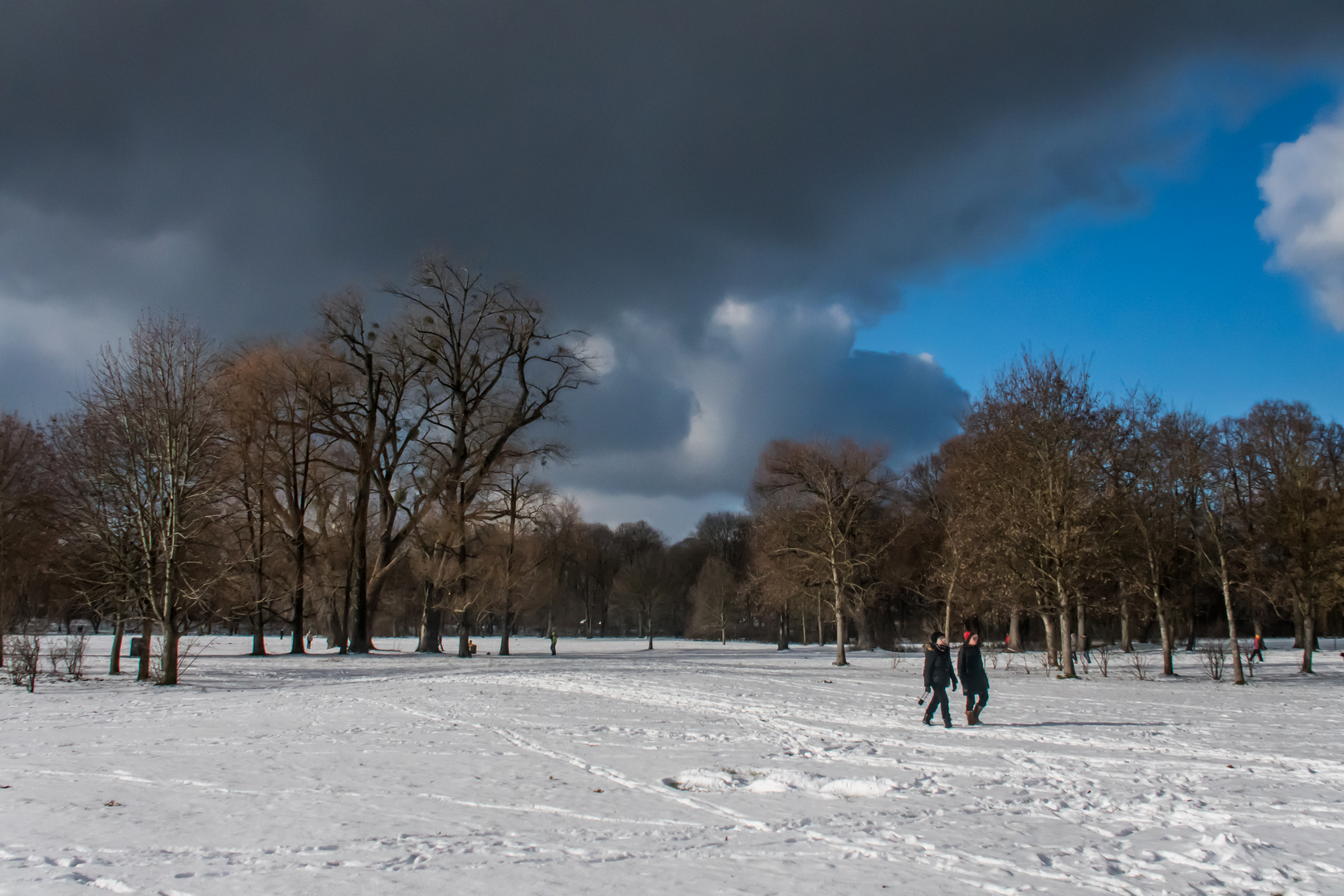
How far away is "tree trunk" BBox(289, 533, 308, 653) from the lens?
114 feet

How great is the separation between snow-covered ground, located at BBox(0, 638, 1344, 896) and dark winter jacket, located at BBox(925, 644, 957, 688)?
811 millimetres

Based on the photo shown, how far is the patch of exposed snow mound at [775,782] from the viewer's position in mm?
9273

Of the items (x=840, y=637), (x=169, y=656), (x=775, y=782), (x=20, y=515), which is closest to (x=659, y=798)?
(x=775, y=782)

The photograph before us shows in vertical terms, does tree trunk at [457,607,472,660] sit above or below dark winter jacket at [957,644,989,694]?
below

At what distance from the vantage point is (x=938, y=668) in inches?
576

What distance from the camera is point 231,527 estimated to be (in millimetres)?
32250

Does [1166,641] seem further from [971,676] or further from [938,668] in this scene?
[938,668]

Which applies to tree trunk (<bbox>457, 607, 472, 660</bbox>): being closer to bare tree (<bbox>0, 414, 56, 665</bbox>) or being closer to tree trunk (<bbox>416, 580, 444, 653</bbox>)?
tree trunk (<bbox>416, 580, 444, 653</bbox>)

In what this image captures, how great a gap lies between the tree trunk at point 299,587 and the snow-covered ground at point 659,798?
1662cm

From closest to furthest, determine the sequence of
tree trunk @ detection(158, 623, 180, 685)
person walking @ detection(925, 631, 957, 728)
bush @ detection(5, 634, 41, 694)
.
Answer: person walking @ detection(925, 631, 957, 728), bush @ detection(5, 634, 41, 694), tree trunk @ detection(158, 623, 180, 685)

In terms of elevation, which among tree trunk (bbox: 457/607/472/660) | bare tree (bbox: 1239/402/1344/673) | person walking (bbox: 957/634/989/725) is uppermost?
bare tree (bbox: 1239/402/1344/673)

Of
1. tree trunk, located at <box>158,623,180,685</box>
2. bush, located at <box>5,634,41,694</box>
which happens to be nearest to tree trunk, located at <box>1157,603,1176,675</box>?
tree trunk, located at <box>158,623,180,685</box>

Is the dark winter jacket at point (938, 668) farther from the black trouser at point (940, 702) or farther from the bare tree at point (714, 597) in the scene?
the bare tree at point (714, 597)

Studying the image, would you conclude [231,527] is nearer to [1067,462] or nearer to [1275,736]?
[1067,462]
